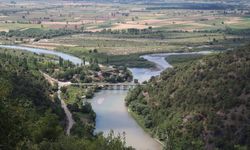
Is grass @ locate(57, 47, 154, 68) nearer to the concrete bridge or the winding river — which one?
the winding river

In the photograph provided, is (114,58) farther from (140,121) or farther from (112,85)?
(140,121)

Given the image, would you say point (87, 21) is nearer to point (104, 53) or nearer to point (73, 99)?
point (104, 53)

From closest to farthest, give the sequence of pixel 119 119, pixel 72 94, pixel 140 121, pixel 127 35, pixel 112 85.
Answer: pixel 140 121
pixel 119 119
pixel 72 94
pixel 112 85
pixel 127 35

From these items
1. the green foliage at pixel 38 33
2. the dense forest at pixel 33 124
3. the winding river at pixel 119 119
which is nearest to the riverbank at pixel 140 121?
the winding river at pixel 119 119

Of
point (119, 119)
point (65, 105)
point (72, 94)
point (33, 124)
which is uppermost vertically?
point (33, 124)

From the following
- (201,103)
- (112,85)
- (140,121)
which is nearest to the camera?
(201,103)

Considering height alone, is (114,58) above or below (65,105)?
below

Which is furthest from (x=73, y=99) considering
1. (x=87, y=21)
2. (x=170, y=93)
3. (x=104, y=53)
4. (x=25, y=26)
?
(x=87, y=21)

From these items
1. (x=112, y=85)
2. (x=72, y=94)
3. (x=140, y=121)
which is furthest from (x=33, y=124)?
(x=112, y=85)
